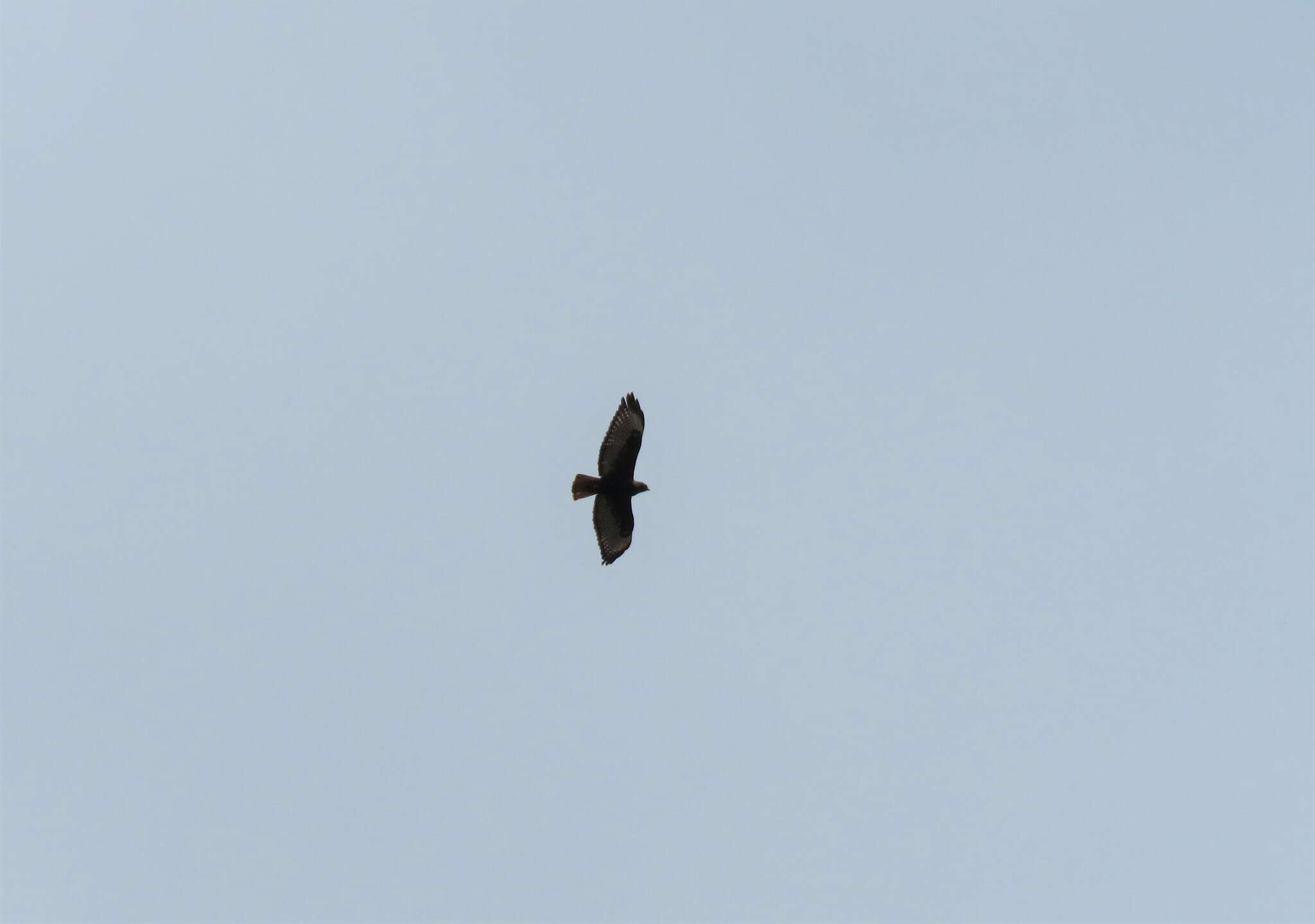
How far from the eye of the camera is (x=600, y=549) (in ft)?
110

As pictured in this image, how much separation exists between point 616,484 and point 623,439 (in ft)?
3.59

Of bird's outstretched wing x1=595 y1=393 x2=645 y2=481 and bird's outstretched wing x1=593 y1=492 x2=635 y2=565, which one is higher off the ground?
bird's outstretched wing x1=595 y1=393 x2=645 y2=481

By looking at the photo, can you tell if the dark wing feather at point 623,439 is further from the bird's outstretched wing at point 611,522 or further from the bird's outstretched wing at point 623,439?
the bird's outstretched wing at point 611,522

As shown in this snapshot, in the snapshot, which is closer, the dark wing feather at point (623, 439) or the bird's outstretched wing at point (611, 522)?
the dark wing feather at point (623, 439)

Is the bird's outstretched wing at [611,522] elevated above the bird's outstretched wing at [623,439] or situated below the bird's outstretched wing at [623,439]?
below

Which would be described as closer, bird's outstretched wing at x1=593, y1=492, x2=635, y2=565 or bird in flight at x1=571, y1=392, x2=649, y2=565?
bird in flight at x1=571, y1=392, x2=649, y2=565

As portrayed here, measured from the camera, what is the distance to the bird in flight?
3256 cm

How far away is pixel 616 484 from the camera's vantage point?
109 ft

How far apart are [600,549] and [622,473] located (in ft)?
5.73

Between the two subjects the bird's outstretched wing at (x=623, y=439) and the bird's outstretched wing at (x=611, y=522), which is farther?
the bird's outstretched wing at (x=611, y=522)

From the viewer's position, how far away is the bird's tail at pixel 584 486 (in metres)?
33.1

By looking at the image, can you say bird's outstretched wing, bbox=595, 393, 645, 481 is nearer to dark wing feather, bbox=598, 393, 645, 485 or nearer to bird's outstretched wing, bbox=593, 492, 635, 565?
dark wing feather, bbox=598, 393, 645, 485

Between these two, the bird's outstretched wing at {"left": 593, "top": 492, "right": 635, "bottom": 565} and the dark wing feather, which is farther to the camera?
the bird's outstretched wing at {"left": 593, "top": 492, "right": 635, "bottom": 565}

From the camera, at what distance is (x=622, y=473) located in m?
33.1
